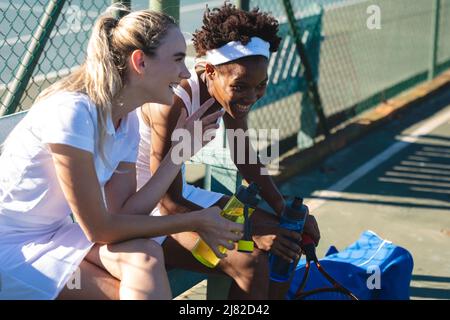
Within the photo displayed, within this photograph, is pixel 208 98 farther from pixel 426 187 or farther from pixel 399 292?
pixel 426 187

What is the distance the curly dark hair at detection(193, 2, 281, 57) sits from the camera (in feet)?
12.1

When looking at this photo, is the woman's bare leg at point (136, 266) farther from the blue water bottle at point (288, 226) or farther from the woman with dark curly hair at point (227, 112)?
the blue water bottle at point (288, 226)

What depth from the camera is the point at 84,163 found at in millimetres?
2881

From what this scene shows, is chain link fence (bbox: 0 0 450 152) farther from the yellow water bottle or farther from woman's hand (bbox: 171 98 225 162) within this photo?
the yellow water bottle

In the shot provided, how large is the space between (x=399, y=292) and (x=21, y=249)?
181cm

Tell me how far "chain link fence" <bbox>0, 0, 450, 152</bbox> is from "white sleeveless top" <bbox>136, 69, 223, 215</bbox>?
6.43 ft

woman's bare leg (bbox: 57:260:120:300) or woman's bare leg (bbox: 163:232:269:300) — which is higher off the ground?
woman's bare leg (bbox: 57:260:120:300)

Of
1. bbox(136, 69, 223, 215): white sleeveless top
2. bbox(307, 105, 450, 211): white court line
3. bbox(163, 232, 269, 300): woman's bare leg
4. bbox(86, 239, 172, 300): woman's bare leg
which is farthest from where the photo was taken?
bbox(307, 105, 450, 211): white court line

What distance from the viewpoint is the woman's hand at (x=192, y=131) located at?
3318 millimetres

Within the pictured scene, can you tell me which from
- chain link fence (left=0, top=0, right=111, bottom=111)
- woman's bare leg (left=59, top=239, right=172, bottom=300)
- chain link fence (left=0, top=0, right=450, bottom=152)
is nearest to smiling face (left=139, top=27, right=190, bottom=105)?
woman's bare leg (left=59, top=239, right=172, bottom=300)

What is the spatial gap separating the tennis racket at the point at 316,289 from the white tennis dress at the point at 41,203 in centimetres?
98

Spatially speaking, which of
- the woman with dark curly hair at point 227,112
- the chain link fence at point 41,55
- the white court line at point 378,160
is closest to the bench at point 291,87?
the white court line at point 378,160

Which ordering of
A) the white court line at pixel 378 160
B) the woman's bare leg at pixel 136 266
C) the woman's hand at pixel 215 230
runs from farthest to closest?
the white court line at pixel 378 160
the woman's hand at pixel 215 230
the woman's bare leg at pixel 136 266
